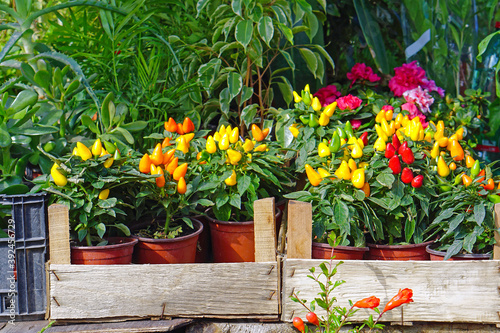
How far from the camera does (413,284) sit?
4.18 ft

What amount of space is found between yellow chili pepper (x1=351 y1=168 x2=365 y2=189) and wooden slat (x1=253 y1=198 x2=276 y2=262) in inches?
10.0

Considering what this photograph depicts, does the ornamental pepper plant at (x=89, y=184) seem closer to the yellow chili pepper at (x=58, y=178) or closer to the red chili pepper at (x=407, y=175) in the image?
the yellow chili pepper at (x=58, y=178)

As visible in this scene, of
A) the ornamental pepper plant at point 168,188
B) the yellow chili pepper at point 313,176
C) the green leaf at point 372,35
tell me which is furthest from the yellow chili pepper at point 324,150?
the green leaf at point 372,35

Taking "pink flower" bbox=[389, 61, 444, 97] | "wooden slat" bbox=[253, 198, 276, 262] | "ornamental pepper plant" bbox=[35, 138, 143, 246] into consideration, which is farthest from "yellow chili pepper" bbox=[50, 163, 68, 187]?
"pink flower" bbox=[389, 61, 444, 97]

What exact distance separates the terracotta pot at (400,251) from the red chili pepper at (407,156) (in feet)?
0.85

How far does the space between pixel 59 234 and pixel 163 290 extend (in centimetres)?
32

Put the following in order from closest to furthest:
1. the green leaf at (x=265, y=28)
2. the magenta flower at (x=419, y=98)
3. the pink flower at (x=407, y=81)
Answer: the green leaf at (x=265, y=28), the magenta flower at (x=419, y=98), the pink flower at (x=407, y=81)

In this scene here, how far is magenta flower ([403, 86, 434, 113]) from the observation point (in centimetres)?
213

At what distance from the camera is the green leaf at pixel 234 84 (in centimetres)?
183

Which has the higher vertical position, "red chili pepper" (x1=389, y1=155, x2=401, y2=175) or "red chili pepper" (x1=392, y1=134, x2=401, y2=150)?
"red chili pepper" (x1=392, y1=134, x2=401, y2=150)

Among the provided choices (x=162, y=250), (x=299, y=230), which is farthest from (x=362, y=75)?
(x=162, y=250)

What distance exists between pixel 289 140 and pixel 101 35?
2.79 ft

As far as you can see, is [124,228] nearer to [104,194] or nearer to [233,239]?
[104,194]

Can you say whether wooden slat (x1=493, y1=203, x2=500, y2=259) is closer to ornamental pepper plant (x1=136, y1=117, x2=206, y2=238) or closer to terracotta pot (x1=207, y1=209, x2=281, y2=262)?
terracotta pot (x1=207, y1=209, x2=281, y2=262)
